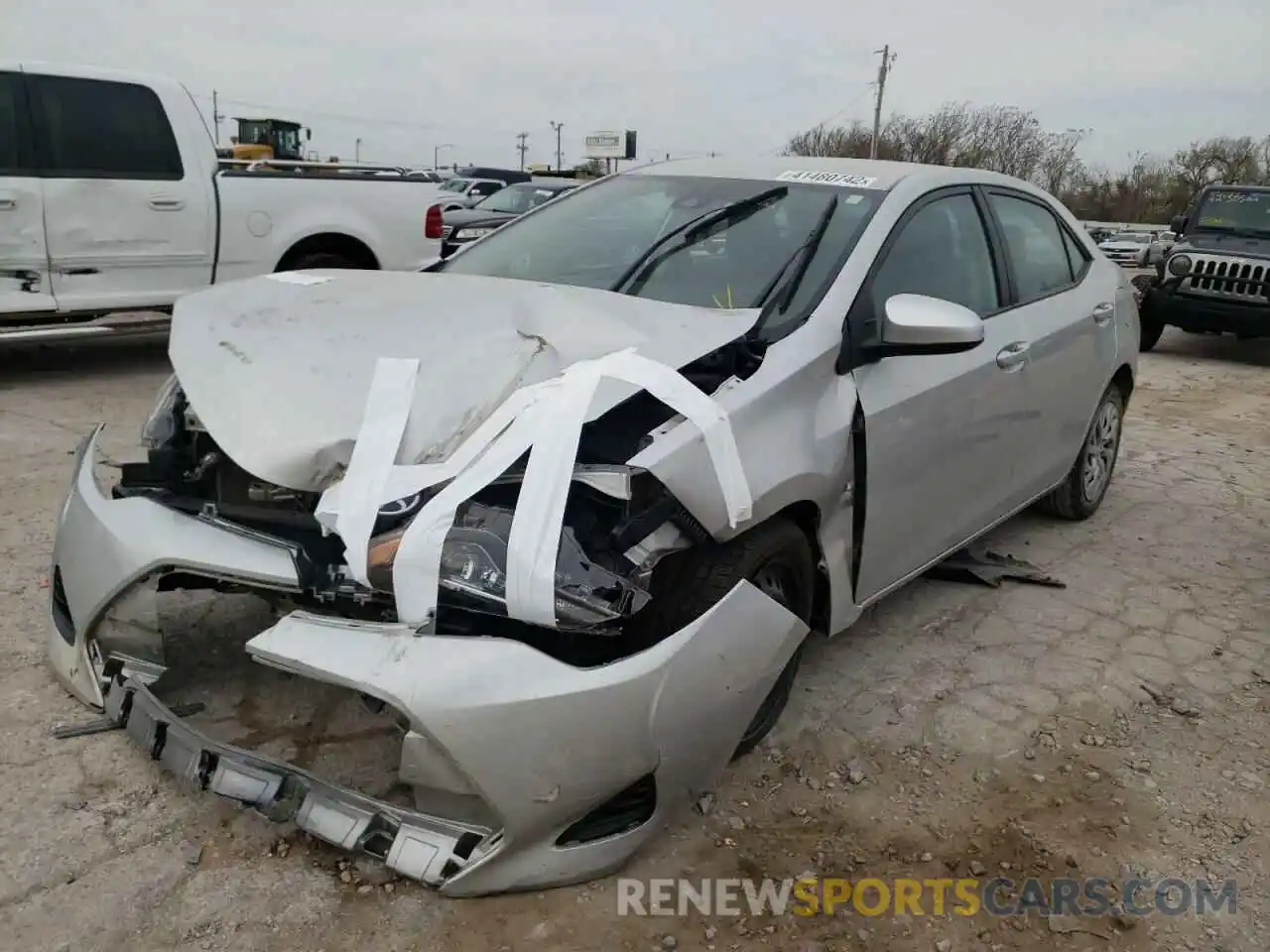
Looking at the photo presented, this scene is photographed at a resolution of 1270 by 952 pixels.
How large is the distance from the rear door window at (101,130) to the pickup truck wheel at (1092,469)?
19.8ft

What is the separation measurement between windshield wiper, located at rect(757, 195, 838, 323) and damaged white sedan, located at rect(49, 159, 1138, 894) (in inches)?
0.5

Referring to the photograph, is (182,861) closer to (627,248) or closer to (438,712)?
(438,712)

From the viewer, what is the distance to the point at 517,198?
15172 millimetres

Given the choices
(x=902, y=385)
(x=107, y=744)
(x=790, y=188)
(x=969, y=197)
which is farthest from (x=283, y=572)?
(x=969, y=197)

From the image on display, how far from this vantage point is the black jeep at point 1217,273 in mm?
10211

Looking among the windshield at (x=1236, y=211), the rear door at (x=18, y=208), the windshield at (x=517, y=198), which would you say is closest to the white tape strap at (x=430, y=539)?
the rear door at (x=18, y=208)

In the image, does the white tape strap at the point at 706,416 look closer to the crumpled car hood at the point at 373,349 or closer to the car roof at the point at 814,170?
the crumpled car hood at the point at 373,349

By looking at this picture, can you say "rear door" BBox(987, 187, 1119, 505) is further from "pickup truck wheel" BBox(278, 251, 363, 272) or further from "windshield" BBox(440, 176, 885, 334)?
"pickup truck wheel" BBox(278, 251, 363, 272)

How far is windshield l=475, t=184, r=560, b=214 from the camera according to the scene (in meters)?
14.9

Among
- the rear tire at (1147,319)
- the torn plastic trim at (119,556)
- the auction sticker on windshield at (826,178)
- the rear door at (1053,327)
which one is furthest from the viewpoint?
the rear tire at (1147,319)

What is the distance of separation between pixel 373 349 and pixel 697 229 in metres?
1.27

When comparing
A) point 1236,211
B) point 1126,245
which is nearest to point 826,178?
point 1236,211

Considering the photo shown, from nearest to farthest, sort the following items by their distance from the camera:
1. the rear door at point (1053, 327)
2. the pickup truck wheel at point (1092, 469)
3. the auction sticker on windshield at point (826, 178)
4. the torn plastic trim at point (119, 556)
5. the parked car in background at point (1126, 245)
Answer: the torn plastic trim at point (119, 556), the auction sticker on windshield at point (826, 178), the rear door at point (1053, 327), the pickup truck wheel at point (1092, 469), the parked car in background at point (1126, 245)

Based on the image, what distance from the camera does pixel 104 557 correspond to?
2.55 m
